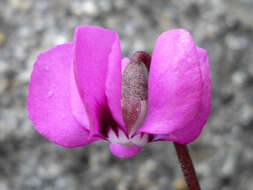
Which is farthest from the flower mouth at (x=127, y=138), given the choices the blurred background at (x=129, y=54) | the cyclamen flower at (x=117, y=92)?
the blurred background at (x=129, y=54)

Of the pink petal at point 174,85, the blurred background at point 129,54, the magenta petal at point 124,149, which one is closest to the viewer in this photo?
the pink petal at point 174,85

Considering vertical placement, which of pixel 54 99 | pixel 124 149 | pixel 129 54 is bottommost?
pixel 129 54

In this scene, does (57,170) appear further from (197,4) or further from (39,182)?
(197,4)

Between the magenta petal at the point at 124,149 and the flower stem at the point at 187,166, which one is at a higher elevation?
the flower stem at the point at 187,166

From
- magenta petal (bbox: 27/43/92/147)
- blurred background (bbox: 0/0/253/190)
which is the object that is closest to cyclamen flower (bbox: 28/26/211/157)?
magenta petal (bbox: 27/43/92/147)

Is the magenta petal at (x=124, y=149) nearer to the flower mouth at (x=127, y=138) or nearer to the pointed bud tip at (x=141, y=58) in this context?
the flower mouth at (x=127, y=138)

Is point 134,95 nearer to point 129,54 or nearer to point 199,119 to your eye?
point 199,119

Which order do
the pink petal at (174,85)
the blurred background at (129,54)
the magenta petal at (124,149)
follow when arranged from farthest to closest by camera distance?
the blurred background at (129,54), the magenta petal at (124,149), the pink petal at (174,85)

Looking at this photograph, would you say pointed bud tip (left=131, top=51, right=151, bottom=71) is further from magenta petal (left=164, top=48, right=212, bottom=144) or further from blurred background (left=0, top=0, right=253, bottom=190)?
blurred background (left=0, top=0, right=253, bottom=190)

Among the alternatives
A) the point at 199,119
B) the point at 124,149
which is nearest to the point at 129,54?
the point at 124,149
